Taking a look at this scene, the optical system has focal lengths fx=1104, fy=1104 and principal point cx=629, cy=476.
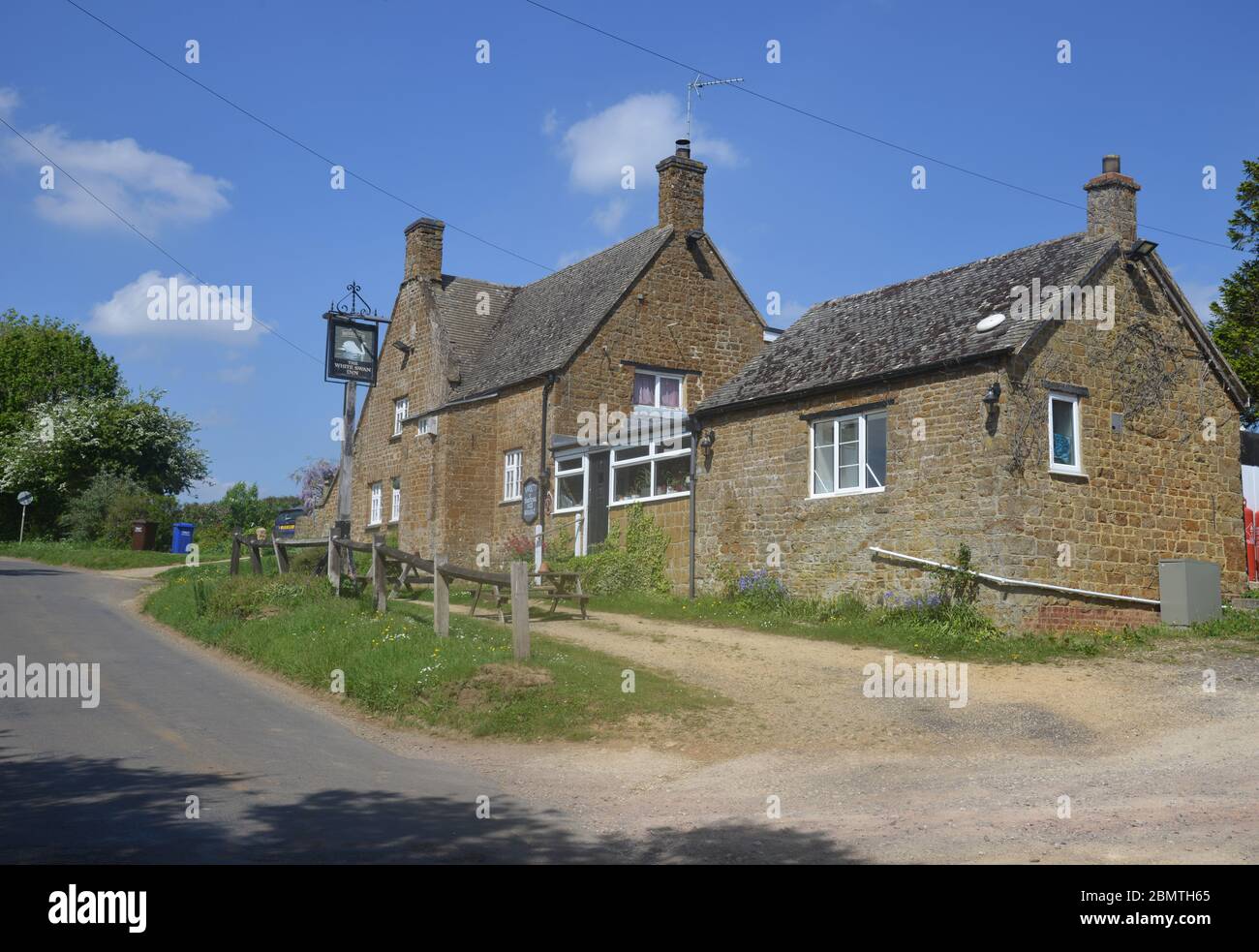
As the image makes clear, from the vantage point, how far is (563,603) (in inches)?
818

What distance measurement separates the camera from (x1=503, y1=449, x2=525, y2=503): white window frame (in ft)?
88.9

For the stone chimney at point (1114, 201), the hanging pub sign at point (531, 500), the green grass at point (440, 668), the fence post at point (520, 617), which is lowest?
the green grass at point (440, 668)

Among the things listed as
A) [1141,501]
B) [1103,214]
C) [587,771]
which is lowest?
[587,771]

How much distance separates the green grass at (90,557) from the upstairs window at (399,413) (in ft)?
24.8

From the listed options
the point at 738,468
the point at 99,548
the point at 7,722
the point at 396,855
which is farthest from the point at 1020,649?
the point at 99,548

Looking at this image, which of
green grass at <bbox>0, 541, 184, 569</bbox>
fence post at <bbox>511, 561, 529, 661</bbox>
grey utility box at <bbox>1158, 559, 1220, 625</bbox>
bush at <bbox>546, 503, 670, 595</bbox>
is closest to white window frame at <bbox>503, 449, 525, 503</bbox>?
bush at <bbox>546, 503, 670, 595</bbox>

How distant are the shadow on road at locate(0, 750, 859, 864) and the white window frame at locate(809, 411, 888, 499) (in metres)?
11.7

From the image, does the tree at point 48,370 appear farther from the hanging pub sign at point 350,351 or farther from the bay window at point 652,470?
the bay window at point 652,470

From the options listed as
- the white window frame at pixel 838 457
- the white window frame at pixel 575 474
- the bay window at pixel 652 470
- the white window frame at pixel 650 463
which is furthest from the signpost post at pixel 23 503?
the white window frame at pixel 838 457

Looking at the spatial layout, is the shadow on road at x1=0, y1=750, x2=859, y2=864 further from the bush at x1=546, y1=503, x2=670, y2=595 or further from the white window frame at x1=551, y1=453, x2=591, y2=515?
the white window frame at x1=551, y1=453, x2=591, y2=515

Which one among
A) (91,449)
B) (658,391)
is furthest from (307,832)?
(91,449)

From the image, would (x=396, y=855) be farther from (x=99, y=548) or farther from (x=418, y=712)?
(x=99, y=548)

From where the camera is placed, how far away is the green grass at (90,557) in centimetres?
3241

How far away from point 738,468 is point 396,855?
15309mm
